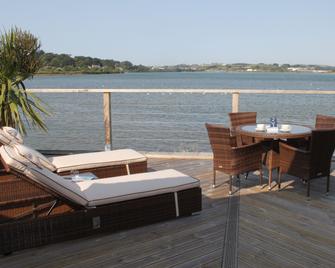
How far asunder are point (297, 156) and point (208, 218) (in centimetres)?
130

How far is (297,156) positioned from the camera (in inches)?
157

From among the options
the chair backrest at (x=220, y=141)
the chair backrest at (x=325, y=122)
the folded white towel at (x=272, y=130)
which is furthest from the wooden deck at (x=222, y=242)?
the chair backrest at (x=325, y=122)

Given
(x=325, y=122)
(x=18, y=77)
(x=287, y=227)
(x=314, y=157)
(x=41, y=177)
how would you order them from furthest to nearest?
1. (x=18, y=77)
2. (x=325, y=122)
3. (x=314, y=157)
4. (x=287, y=227)
5. (x=41, y=177)

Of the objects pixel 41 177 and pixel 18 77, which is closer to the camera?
pixel 41 177

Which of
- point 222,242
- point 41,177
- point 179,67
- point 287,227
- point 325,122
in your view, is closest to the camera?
point 41,177

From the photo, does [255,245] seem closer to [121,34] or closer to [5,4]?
→ [5,4]

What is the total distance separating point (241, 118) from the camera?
5.30 m

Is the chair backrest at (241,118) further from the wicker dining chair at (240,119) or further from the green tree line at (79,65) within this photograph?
the green tree line at (79,65)

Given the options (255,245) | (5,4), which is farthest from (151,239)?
(5,4)

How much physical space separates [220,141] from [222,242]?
1395 mm

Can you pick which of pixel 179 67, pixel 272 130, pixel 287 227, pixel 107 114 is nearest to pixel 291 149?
pixel 272 130

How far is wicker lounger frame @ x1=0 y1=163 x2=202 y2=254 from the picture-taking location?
2.69 meters

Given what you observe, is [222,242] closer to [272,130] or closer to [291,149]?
[291,149]

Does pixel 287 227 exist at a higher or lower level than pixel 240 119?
lower
